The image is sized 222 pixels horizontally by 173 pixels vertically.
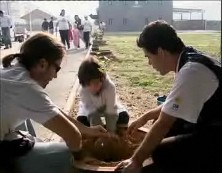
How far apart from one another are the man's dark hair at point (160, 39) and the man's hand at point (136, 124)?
31.2 inches

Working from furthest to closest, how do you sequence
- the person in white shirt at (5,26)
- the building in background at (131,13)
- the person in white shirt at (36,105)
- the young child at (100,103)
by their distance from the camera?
the building in background at (131,13)
the person in white shirt at (5,26)
the young child at (100,103)
the person in white shirt at (36,105)

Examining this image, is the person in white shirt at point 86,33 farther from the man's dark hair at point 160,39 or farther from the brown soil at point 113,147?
the man's dark hair at point 160,39

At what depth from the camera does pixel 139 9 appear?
5478 centimetres

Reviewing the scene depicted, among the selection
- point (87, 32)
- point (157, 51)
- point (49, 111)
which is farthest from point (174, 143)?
point (87, 32)

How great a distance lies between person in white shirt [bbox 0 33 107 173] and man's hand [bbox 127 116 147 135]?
0.69m

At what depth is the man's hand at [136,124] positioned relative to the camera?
11.6ft

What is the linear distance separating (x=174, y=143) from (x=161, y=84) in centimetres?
596

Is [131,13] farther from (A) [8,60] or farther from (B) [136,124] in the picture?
(A) [8,60]

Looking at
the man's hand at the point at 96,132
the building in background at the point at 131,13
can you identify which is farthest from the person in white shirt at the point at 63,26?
the building in background at the point at 131,13

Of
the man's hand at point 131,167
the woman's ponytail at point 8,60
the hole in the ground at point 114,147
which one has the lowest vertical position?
the hole in the ground at point 114,147

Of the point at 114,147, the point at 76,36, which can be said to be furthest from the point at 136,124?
the point at 76,36

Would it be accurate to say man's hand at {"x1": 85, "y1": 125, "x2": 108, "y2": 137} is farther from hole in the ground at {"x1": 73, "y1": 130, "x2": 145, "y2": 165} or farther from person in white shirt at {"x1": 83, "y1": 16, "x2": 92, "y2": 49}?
person in white shirt at {"x1": 83, "y1": 16, "x2": 92, "y2": 49}

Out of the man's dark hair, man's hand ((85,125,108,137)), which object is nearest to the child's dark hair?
man's hand ((85,125,108,137))

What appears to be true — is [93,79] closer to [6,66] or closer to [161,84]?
[6,66]
